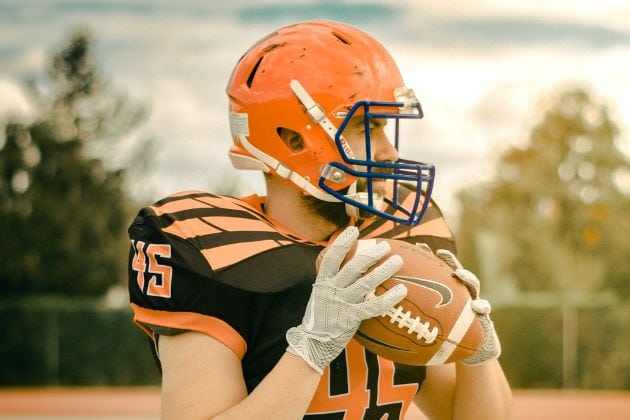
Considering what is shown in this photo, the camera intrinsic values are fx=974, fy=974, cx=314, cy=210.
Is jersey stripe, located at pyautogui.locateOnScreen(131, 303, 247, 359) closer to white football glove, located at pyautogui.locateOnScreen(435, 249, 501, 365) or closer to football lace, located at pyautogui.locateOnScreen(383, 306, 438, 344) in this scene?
football lace, located at pyautogui.locateOnScreen(383, 306, 438, 344)

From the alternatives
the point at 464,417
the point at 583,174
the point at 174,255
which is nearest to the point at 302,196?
the point at 174,255

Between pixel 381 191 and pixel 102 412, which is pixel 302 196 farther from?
pixel 102 412

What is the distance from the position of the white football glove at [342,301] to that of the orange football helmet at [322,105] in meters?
0.25

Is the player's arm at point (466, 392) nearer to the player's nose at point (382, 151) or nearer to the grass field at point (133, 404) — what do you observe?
the player's nose at point (382, 151)

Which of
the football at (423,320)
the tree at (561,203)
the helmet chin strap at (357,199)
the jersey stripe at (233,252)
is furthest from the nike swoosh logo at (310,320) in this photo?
the tree at (561,203)

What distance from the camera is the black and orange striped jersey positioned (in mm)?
2025

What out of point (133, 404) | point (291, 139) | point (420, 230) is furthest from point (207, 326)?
point (133, 404)

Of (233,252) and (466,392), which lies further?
(466,392)

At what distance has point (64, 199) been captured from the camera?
2192 centimetres

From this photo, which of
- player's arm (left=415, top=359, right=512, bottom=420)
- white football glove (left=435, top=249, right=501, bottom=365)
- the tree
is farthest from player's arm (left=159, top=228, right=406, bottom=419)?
the tree

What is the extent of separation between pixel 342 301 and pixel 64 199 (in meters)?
20.8

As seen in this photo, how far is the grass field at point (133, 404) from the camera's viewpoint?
11828mm

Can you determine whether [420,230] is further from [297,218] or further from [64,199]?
[64,199]

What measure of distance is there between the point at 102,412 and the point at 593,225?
16.1 m
